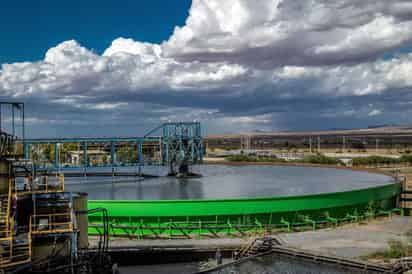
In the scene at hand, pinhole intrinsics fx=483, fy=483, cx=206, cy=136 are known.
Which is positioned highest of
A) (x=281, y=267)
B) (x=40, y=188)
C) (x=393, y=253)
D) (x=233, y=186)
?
(x=40, y=188)

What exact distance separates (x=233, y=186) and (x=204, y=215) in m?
9.34

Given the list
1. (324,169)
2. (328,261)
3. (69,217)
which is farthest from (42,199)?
(324,169)

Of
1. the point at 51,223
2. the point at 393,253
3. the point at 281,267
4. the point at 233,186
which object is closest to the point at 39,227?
the point at 51,223

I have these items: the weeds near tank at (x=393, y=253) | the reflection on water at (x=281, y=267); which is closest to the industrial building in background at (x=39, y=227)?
the reflection on water at (x=281, y=267)

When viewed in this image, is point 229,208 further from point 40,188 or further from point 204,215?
point 40,188

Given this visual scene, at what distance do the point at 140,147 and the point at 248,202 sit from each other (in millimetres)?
20099

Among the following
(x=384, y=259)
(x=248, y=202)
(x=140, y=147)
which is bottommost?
(x=384, y=259)

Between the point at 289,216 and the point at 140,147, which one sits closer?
the point at 289,216

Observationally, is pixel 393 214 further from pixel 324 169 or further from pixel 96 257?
pixel 96 257

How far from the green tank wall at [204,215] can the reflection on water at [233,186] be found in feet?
9.35

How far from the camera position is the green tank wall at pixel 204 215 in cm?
2553

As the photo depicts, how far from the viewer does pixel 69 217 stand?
1720 centimetres

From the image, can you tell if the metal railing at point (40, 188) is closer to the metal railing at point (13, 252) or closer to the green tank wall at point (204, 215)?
the metal railing at point (13, 252)

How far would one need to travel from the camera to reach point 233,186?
34.7 meters
